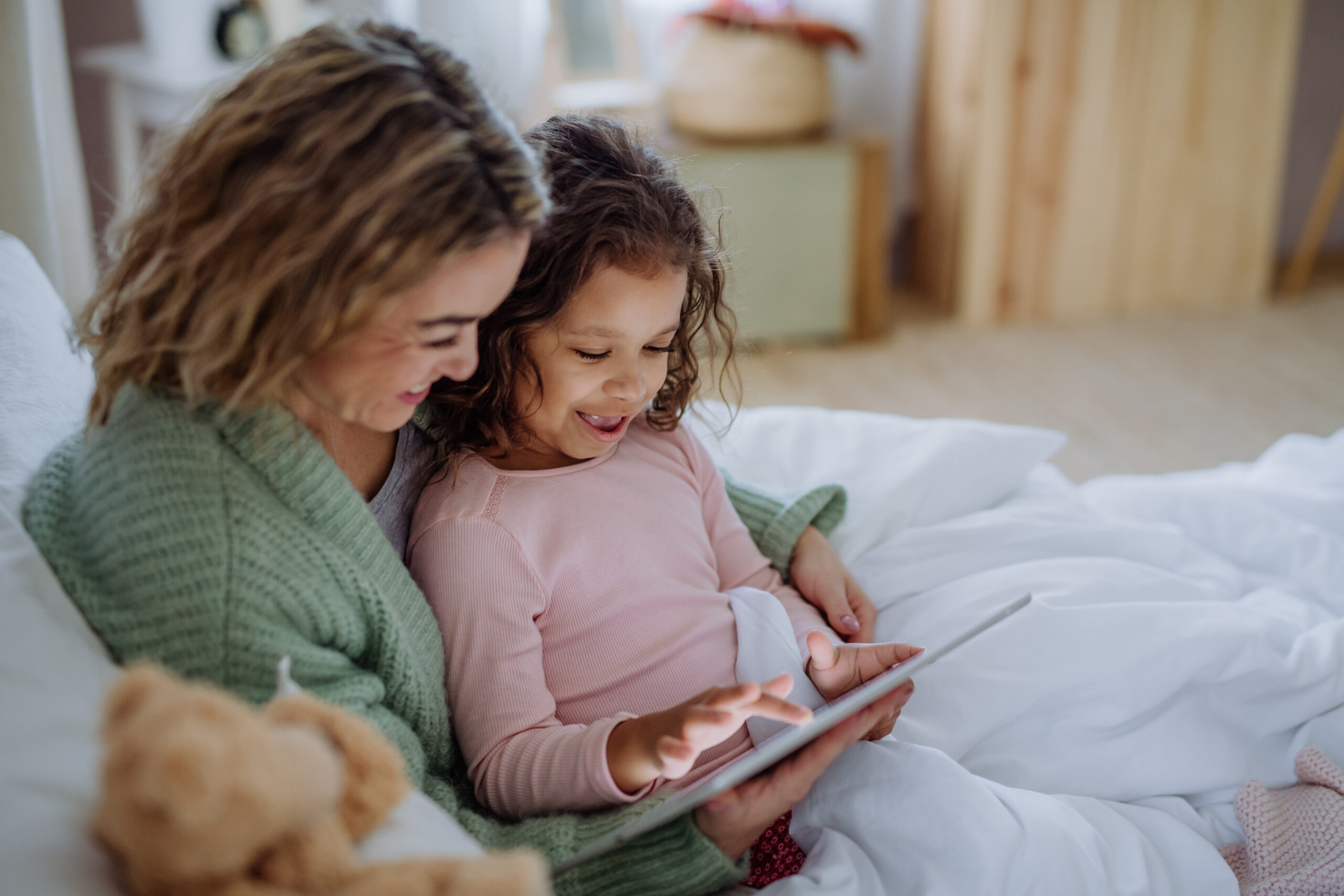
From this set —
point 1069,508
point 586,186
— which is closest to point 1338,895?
point 1069,508

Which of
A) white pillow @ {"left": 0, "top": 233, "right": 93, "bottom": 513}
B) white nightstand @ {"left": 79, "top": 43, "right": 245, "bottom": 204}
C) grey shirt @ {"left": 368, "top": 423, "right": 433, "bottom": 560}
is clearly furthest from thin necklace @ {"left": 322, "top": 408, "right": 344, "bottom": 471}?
white nightstand @ {"left": 79, "top": 43, "right": 245, "bottom": 204}

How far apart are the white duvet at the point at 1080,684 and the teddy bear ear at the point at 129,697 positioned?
457 millimetres

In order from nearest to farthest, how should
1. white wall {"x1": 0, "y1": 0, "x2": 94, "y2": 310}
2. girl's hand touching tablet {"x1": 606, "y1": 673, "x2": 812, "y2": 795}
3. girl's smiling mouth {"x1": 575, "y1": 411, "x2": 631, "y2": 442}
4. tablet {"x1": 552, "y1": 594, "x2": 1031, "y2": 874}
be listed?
tablet {"x1": 552, "y1": 594, "x2": 1031, "y2": 874} < girl's hand touching tablet {"x1": 606, "y1": 673, "x2": 812, "y2": 795} < girl's smiling mouth {"x1": 575, "y1": 411, "x2": 631, "y2": 442} < white wall {"x1": 0, "y1": 0, "x2": 94, "y2": 310}

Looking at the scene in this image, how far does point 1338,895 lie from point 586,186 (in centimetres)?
79

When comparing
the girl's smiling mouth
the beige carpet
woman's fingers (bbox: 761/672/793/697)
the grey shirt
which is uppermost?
the girl's smiling mouth

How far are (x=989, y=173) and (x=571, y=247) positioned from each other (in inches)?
81.6

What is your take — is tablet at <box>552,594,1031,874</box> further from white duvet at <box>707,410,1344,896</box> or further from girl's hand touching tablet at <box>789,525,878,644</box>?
girl's hand touching tablet at <box>789,525,878,644</box>

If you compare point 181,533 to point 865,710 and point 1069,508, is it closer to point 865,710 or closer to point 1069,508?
point 865,710

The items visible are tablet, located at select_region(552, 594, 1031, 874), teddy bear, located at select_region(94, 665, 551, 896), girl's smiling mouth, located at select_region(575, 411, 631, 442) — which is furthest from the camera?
girl's smiling mouth, located at select_region(575, 411, 631, 442)

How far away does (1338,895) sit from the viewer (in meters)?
0.81

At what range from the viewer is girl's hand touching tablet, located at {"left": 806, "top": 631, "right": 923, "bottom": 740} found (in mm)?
858

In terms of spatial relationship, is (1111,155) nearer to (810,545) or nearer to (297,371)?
(810,545)

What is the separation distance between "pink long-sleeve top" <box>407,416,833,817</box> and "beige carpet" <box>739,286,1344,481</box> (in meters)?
1.30

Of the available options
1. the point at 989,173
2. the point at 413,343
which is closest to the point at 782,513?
the point at 413,343
